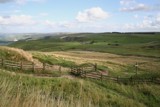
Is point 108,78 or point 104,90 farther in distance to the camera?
point 108,78

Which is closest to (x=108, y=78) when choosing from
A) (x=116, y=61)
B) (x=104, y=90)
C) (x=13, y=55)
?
(x=104, y=90)

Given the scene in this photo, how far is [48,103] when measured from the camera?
6.50m

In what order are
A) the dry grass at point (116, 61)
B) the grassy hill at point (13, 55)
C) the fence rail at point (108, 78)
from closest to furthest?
1. the fence rail at point (108, 78)
2. the grassy hill at point (13, 55)
3. the dry grass at point (116, 61)

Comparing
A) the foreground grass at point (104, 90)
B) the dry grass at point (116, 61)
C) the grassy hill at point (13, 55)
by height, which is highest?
the grassy hill at point (13, 55)

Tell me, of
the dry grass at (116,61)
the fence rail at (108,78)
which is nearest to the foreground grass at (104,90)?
the fence rail at (108,78)

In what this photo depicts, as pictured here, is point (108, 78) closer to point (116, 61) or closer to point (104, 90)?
point (104, 90)

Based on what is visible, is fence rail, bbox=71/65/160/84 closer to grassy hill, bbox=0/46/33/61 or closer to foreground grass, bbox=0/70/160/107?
foreground grass, bbox=0/70/160/107

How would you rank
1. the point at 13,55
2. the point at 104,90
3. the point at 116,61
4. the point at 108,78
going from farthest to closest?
the point at 116,61, the point at 13,55, the point at 108,78, the point at 104,90

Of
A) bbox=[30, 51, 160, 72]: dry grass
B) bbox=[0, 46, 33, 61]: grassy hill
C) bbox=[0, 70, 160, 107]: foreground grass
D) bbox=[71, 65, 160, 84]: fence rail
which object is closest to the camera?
bbox=[0, 70, 160, 107]: foreground grass

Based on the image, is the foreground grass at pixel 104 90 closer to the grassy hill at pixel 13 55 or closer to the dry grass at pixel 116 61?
the grassy hill at pixel 13 55

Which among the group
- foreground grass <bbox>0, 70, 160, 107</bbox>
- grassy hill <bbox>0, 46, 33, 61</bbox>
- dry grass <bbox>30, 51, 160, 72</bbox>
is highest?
grassy hill <bbox>0, 46, 33, 61</bbox>

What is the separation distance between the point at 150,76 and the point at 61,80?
14353 millimetres

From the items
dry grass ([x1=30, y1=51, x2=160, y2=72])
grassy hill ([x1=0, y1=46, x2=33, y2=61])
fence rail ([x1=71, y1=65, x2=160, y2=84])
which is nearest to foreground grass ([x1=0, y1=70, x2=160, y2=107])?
fence rail ([x1=71, y1=65, x2=160, y2=84])

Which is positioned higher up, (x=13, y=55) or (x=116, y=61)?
(x=13, y=55)
